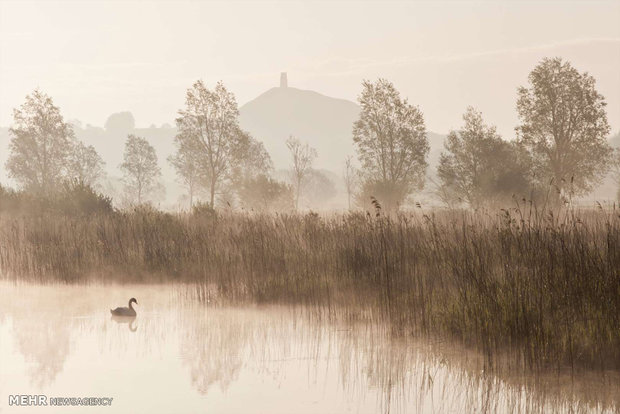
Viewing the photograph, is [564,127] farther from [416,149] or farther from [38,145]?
[38,145]

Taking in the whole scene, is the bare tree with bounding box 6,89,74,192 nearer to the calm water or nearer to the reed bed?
the reed bed

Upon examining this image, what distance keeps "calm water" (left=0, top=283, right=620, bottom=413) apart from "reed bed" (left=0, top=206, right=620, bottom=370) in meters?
0.47

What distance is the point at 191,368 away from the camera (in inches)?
258

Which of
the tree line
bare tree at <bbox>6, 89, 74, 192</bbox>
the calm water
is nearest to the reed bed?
the calm water

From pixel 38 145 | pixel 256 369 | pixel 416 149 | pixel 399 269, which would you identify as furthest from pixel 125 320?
pixel 38 145

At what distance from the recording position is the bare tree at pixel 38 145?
47625mm

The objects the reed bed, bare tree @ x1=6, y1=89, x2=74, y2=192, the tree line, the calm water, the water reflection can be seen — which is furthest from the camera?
bare tree @ x1=6, y1=89, x2=74, y2=192

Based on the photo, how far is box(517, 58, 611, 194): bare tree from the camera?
37.7 meters

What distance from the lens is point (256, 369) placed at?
21.2ft

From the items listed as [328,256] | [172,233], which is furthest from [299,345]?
[172,233]

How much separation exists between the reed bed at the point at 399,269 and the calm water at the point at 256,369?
0.47m

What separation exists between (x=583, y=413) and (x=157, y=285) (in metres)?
8.37

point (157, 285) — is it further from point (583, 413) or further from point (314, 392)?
point (583, 413)

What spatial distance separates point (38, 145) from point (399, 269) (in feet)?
145
